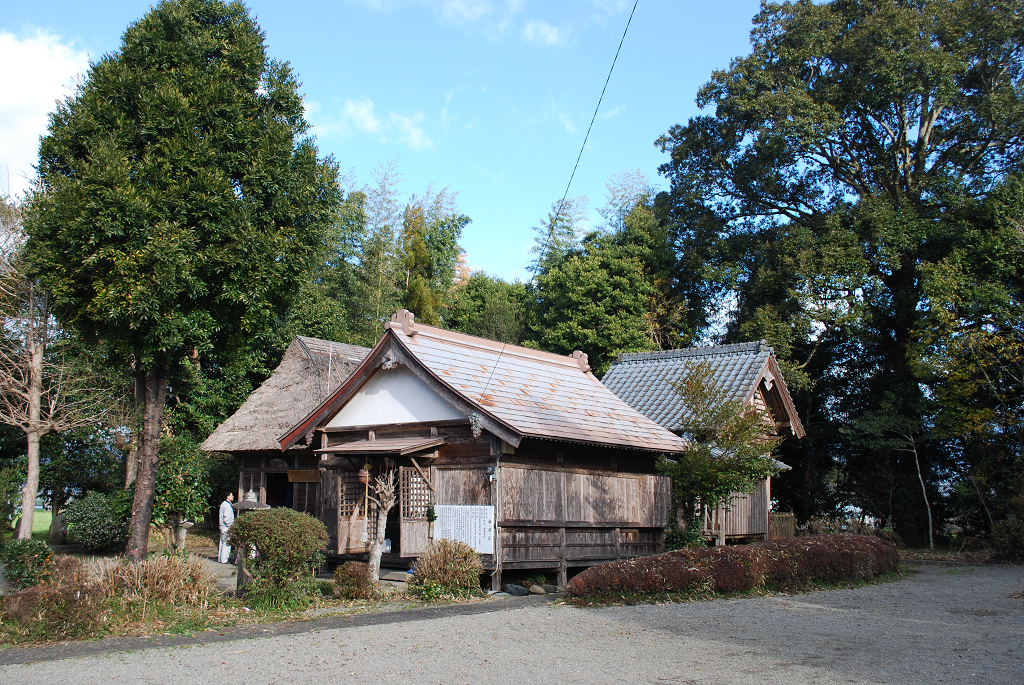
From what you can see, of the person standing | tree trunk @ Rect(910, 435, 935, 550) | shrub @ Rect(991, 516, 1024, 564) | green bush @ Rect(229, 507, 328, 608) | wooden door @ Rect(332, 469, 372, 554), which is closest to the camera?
green bush @ Rect(229, 507, 328, 608)

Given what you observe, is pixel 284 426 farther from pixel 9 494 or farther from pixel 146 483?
pixel 146 483

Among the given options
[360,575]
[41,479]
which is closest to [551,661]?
[360,575]

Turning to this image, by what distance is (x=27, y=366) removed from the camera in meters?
20.6

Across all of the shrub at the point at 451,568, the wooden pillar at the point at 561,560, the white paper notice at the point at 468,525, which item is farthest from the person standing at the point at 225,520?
the wooden pillar at the point at 561,560

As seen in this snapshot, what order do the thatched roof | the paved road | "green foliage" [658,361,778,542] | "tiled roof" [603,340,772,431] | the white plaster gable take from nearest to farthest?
the paved road, the white plaster gable, "green foliage" [658,361,778,542], "tiled roof" [603,340,772,431], the thatched roof

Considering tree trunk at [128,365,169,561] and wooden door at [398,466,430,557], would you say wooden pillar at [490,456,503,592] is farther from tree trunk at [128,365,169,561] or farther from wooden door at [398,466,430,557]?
tree trunk at [128,365,169,561]

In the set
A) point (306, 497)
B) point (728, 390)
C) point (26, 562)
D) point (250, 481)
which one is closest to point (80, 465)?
point (250, 481)

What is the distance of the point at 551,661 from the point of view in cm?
809

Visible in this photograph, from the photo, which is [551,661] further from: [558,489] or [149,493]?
[149,493]

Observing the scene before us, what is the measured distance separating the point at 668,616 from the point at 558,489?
4328 mm

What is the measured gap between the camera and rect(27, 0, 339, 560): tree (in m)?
14.3

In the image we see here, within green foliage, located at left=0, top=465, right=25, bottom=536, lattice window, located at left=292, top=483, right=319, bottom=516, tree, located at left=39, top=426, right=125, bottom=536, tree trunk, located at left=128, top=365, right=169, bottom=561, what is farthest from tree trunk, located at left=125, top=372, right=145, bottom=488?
tree trunk, located at left=128, top=365, right=169, bottom=561

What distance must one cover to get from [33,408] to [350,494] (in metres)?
9.83

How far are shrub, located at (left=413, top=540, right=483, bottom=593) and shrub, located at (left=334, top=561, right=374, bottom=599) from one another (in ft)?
2.95
